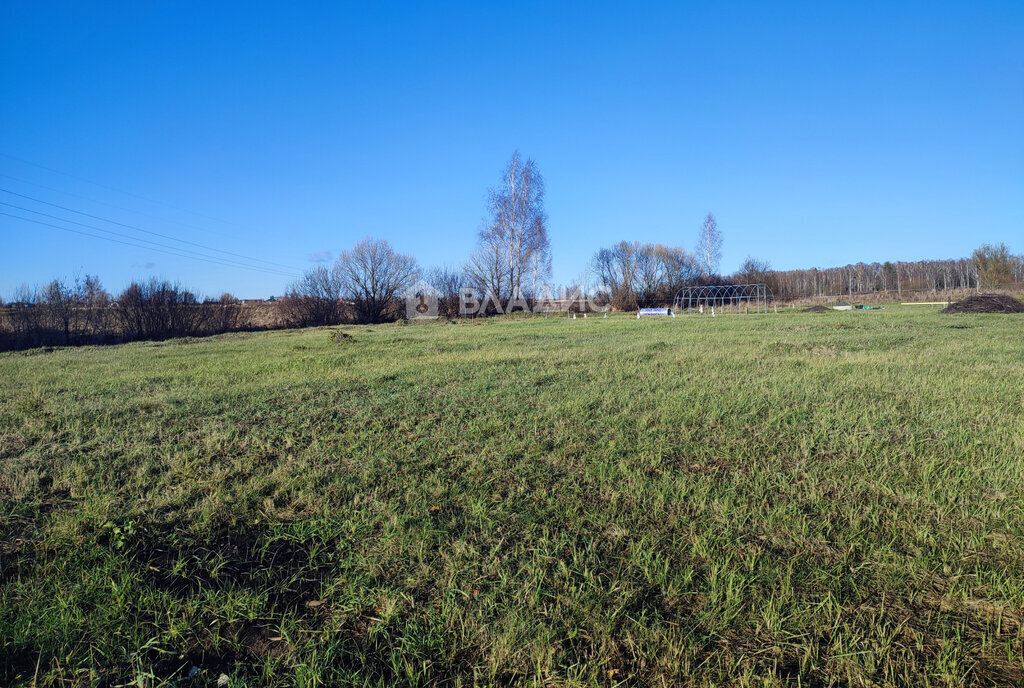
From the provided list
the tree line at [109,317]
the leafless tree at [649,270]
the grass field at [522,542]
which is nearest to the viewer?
the grass field at [522,542]

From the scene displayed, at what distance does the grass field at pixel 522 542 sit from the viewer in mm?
1830

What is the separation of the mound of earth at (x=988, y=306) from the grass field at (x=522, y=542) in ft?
70.0

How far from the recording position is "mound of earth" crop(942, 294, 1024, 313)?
2109 centimetres

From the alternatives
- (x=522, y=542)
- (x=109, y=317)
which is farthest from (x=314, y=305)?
(x=522, y=542)

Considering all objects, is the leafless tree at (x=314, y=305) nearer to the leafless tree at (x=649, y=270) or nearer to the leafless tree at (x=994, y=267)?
the leafless tree at (x=649, y=270)

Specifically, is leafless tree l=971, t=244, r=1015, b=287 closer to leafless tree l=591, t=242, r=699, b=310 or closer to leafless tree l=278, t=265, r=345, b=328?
leafless tree l=591, t=242, r=699, b=310

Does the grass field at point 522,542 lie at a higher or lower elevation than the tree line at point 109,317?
lower

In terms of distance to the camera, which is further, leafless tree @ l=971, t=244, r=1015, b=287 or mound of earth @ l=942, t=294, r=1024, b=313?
leafless tree @ l=971, t=244, r=1015, b=287

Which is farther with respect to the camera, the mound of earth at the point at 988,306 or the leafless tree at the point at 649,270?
the leafless tree at the point at 649,270

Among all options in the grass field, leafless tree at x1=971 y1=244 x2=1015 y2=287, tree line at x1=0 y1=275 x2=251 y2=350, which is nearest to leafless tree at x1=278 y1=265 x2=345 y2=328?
tree line at x1=0 y1=275 x2=251 y2=350

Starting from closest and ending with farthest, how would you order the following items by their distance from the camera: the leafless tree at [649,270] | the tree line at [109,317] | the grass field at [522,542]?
the grass field at [522,542]
the tree line at [109,317]
the leafless tree at [649,270]

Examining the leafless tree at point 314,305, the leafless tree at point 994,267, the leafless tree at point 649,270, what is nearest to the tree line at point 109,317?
the leafless tree at point 314,305

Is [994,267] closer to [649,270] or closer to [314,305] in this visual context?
[649,270]

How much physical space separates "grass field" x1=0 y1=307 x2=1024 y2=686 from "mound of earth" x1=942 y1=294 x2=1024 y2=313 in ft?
70.0
